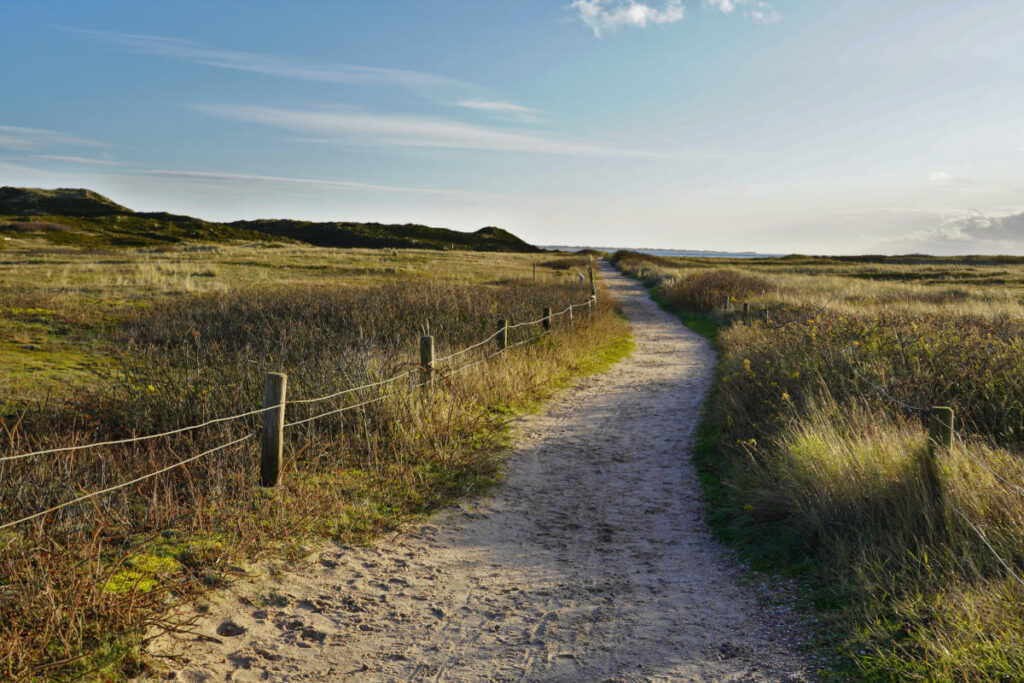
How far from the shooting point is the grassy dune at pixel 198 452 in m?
3.56

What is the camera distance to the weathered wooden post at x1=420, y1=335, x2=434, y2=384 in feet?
27.7

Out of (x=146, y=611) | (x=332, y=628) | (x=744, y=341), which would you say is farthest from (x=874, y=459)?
(x=744, y=341)

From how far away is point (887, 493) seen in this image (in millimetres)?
4953

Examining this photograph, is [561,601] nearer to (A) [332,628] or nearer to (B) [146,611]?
(A) [332,628]

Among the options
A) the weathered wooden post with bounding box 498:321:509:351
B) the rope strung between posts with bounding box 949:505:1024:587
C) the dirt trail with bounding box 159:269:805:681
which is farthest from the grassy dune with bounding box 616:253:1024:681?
the weathered wooden post with bounding box 498:321:509:351

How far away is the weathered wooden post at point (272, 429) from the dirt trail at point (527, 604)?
3.10 feet

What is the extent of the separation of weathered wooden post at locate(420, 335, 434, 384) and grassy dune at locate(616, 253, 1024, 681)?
11.5 ft

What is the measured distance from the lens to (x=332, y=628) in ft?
13.4

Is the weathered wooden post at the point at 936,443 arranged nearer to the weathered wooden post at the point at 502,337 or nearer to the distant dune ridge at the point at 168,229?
the weathered wooden post at the point at 502,337

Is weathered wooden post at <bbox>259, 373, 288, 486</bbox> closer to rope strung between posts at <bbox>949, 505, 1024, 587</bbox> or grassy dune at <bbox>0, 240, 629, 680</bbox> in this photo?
grassy dune at <bbox>0, 240, 629, 680</bbox>

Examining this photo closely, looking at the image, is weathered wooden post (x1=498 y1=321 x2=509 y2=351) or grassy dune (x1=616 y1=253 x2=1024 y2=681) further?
weathered wooden post (x1=498 y1=321 x2=509 y2=351)

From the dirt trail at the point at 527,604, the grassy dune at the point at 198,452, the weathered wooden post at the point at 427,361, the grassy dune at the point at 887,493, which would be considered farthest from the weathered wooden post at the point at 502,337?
the dirt trail at the point at 527,604

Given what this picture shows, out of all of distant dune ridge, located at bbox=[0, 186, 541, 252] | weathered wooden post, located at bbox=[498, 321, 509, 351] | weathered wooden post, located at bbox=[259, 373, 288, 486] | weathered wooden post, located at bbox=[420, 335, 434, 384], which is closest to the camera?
weathered wooden post, located at bbox=[259, 373, 288, 486]

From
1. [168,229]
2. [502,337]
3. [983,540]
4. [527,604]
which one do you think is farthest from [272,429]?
[168,229]
